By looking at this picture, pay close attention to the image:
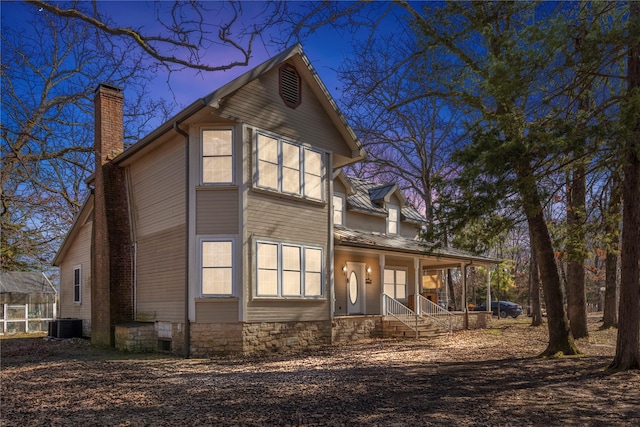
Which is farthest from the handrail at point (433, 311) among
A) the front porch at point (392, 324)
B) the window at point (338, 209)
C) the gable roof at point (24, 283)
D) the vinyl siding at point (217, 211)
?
the gable roof at point (24, 283)

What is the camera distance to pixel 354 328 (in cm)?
1767

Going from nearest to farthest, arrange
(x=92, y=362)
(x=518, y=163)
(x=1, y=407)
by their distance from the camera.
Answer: (x=1, y=407), (x=518, y=163), (x=92, y=362)

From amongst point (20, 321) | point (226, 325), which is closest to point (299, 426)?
point (226, 325)

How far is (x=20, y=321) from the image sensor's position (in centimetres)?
2608

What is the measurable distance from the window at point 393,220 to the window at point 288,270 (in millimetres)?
9001

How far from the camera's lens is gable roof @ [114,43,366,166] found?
13312 millimetres

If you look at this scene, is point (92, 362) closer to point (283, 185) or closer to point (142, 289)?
point (142, 289)

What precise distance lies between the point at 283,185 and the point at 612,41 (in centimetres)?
891

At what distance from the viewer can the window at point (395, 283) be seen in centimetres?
2172

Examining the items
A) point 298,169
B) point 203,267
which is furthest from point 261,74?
point 203,267

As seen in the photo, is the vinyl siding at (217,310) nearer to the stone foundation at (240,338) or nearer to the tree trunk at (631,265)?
the stone foundation at (240,338)

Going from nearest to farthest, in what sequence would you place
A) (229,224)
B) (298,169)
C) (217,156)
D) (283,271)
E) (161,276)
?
(229,224) → (217,156) → (283,271) → (161,276) → (298,169)

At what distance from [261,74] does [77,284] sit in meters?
12.7

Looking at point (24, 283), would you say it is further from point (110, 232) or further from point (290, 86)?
point (290, 86)
